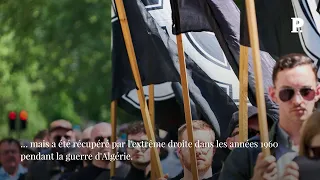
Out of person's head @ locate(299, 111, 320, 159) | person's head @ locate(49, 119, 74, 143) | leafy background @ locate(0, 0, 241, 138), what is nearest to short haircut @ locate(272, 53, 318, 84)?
person's head @ locate(299, 111, 320, 159)

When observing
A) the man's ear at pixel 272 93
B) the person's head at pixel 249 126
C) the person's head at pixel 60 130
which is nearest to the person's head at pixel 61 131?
the person's head at pixel 60 130

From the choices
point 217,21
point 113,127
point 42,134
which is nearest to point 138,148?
point 113,127

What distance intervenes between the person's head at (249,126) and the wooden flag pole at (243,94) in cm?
2

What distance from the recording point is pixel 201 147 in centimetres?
554

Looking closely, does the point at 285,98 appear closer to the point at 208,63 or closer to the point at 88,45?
the point at 208,63

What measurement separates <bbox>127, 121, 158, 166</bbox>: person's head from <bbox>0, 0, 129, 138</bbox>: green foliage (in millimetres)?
164

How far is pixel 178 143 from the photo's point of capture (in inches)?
219

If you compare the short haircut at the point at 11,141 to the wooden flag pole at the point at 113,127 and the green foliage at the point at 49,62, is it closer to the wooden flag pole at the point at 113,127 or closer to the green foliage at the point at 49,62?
the green foliage at the point at 49,62

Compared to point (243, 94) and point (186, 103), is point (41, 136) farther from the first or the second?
point (243, 94)

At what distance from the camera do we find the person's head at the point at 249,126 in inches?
207

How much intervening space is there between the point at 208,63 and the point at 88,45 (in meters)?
0.68

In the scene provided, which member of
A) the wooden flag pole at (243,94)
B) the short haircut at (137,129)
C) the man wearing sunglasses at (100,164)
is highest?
the wooden flag pole at (243,94)

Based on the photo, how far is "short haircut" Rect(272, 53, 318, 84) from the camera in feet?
16.7

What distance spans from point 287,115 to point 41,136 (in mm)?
1449
